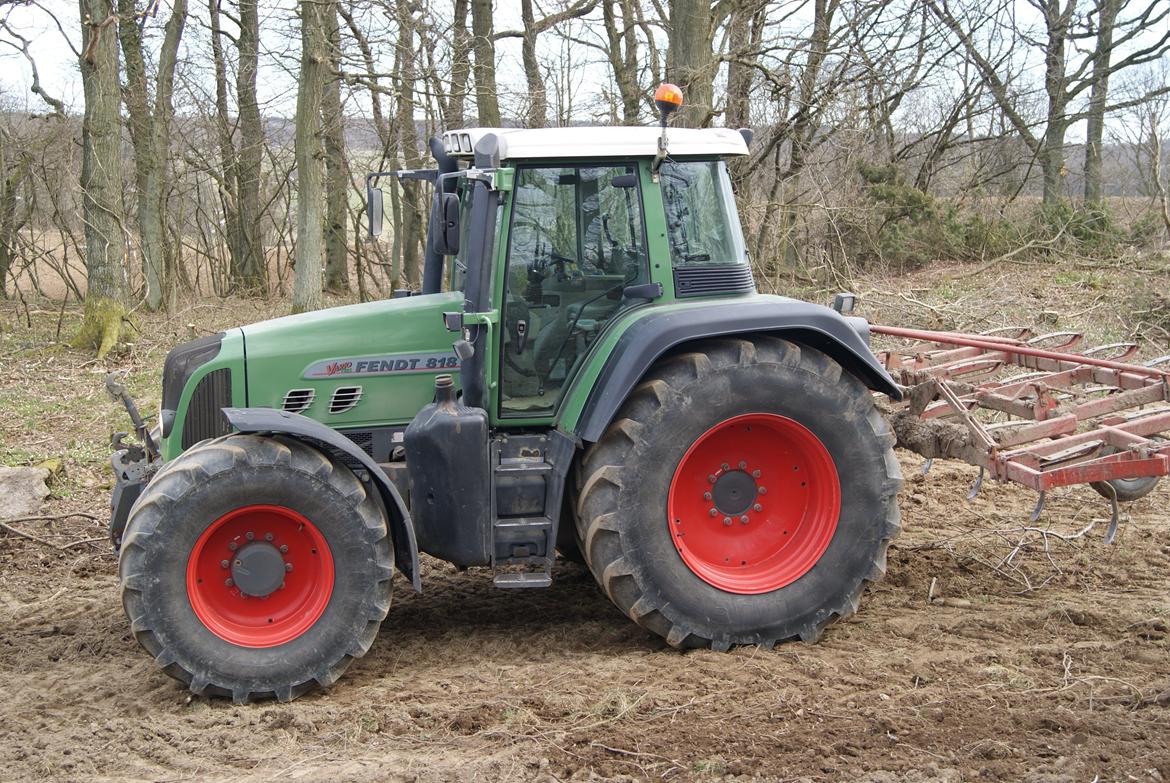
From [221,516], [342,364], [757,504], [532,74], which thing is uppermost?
[532,74]

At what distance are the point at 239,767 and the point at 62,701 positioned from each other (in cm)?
111

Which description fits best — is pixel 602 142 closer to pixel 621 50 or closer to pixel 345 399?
pixel 345 399

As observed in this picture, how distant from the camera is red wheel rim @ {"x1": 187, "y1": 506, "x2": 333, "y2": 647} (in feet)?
14.8

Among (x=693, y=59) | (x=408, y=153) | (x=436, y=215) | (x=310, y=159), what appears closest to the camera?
(x=436, y=215)

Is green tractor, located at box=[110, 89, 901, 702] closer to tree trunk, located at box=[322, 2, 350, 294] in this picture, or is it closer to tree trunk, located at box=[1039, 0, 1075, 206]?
tree trunk, located at box=[322, 2, 350, 294]

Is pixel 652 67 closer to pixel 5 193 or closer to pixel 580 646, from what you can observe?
pixel 5 193

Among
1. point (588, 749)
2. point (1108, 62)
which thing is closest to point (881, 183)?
point (1108, 62)

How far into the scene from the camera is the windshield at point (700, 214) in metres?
4.88

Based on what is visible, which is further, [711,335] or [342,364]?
[342,364]

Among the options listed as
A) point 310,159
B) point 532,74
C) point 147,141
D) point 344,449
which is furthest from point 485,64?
point 344,449

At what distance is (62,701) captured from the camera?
449 cm

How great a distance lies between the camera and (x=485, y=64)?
52.0 feet

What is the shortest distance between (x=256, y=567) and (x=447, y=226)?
1.65 meters

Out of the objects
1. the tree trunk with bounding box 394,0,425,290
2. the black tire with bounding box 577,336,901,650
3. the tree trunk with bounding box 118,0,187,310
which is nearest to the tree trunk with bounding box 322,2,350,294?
the tree trunk with bounding box 394,0,425,290
